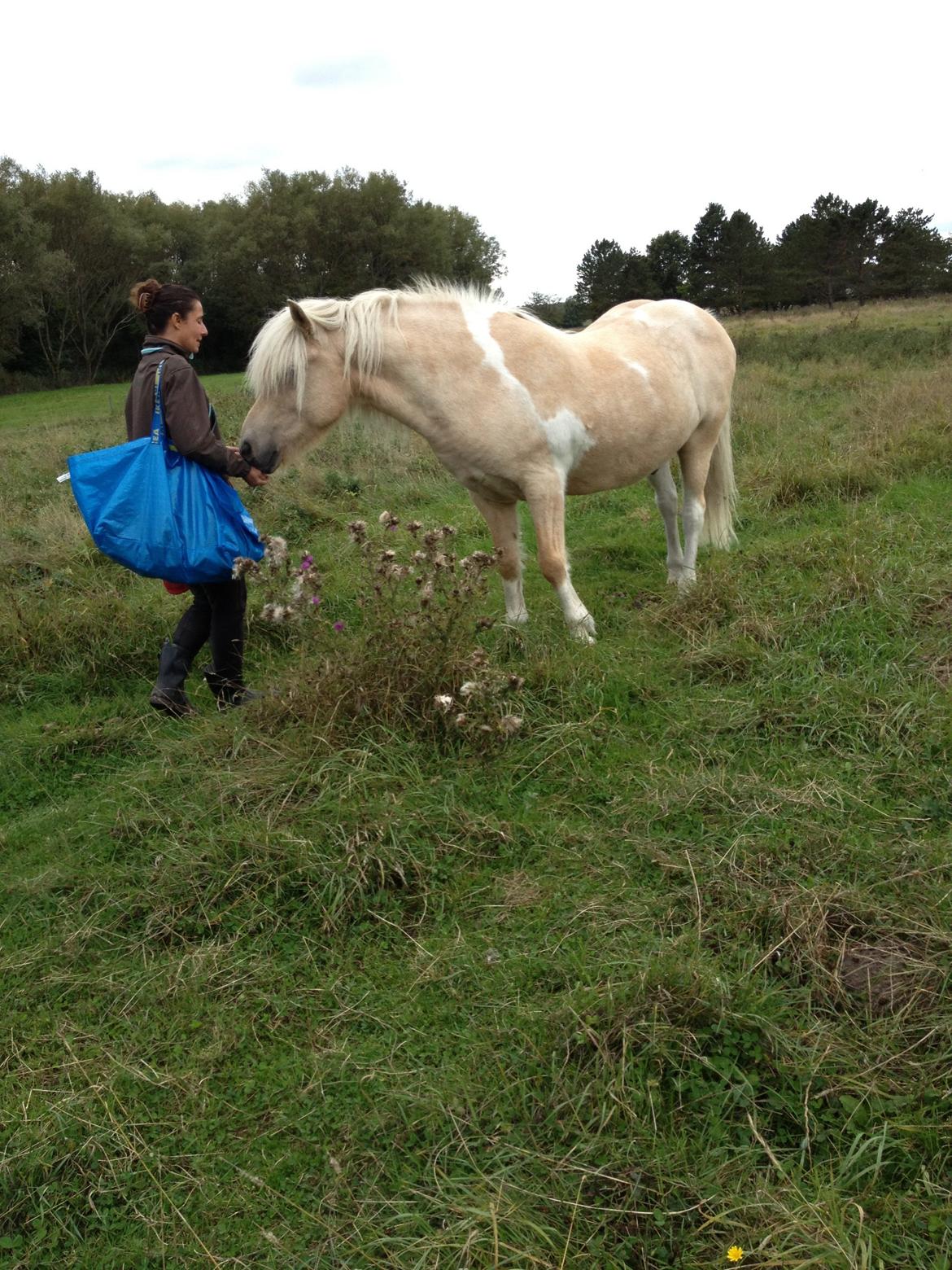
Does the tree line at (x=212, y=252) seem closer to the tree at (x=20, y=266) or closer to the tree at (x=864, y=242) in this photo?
the tree at (x=20, y=266)

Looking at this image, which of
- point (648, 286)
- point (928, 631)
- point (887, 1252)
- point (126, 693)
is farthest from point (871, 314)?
point (887, 1252)

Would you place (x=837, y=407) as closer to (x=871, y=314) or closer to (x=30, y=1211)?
(x=30, y=1211)

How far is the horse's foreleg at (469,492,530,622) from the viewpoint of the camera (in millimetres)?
4691

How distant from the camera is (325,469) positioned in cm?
924

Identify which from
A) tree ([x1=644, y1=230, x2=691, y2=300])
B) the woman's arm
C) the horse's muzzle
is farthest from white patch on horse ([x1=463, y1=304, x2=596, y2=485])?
tree ([x1=644, y1=230, x2=691, y2=300])

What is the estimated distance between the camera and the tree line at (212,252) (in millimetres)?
36031

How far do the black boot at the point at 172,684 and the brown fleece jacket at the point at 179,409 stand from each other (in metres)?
0.97

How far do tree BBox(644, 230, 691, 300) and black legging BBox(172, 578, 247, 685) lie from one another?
34.8m

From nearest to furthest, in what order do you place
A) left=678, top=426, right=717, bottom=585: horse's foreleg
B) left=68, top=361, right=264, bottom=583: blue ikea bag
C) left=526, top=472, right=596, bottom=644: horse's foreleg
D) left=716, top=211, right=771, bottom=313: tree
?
left=68, top=361, right=264, bottom=583: blue ikea bag < left=526, top=472, right=596, bottom=644: horse's foreleg < left=678, top=426, right=717, bottom=585: horse's foreleg < left=716, top=211, right=771, bottom=313: tree

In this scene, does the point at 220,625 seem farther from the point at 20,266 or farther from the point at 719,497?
the point at 20,266

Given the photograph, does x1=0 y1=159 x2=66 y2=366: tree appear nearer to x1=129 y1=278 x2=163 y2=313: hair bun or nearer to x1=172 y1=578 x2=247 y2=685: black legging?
x1=129 y1=278 x2=163 y2=313: hair bun

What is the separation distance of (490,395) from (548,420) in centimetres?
34

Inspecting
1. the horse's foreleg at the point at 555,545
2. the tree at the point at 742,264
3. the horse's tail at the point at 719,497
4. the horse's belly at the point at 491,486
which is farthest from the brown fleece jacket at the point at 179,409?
the tree at the point at 742,264

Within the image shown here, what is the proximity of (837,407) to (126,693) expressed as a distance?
9.35m
